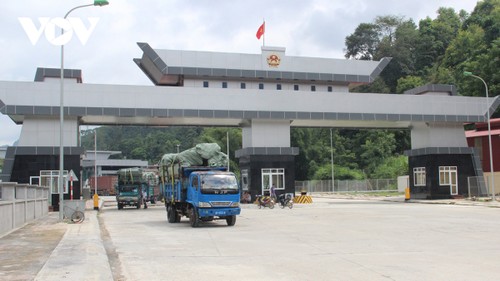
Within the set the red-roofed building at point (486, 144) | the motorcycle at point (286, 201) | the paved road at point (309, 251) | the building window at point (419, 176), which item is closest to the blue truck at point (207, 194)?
the paved road at point (309, 251)

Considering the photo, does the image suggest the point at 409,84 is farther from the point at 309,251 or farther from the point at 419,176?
the point at 309,251

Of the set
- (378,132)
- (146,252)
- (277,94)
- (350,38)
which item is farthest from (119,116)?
(350,38)

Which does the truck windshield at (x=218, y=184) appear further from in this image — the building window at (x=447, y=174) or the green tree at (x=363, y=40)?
the green tree at (x=363, y=40)

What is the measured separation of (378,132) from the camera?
83.9 metres

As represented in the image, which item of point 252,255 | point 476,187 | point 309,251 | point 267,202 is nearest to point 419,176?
point 476,187

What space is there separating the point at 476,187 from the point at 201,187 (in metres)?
29.6

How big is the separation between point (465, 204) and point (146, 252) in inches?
1113

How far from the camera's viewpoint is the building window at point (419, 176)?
42925 mm

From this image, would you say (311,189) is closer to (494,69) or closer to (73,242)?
(494,69)

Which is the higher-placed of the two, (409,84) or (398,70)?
(398,70)

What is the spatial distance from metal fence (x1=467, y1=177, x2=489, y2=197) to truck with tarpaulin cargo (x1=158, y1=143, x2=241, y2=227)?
2628cm

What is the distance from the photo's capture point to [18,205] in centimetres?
2138

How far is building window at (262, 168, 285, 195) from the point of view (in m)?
38.1

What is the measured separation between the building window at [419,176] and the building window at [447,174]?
1438 mm
